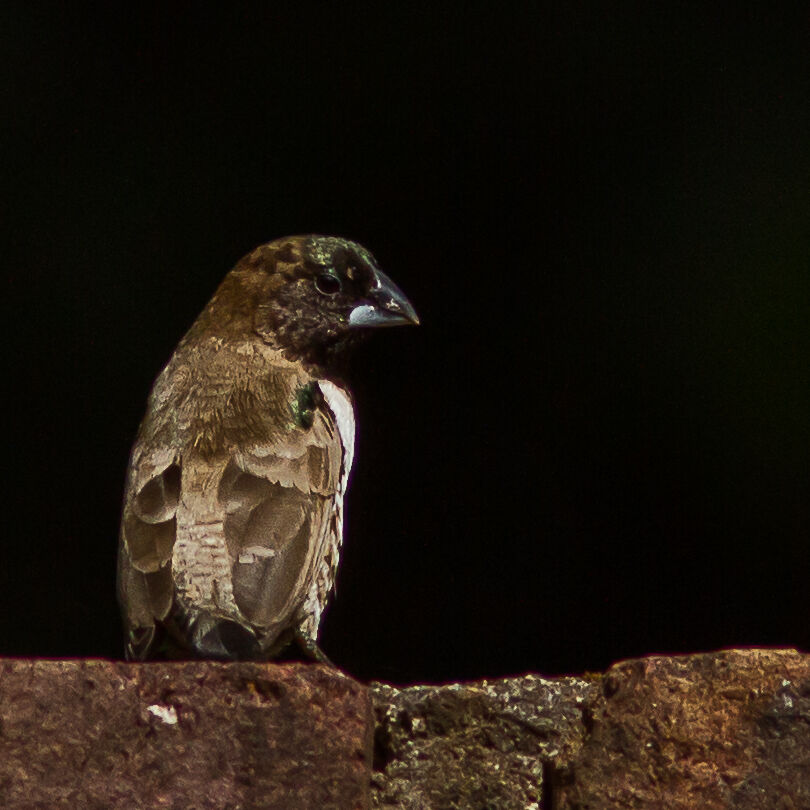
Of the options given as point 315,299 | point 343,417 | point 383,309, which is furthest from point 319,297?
point 343,417

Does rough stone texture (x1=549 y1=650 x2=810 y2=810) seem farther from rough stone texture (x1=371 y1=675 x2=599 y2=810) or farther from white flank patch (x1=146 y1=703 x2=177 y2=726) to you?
white flank patch (x1=146 y1=703 x2=177 y2=726)

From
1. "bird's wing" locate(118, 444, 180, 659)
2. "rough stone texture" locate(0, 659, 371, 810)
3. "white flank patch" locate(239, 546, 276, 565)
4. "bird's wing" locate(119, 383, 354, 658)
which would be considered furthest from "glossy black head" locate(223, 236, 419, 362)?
"rough stone texture" locate(0, 659, 371, 810)

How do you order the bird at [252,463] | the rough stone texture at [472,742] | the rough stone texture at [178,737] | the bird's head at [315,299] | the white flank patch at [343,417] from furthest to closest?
the bird's head at [315,299] < the white flank patch at [343,417] < the bird at [252,463] < the rough stone texture at [472,742] < the rough stone texture at [178,737]

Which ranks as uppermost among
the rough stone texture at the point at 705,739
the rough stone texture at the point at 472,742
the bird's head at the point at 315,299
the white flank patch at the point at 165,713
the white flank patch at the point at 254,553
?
the bird's head at the point at 315,299

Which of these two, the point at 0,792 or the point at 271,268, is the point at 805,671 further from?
the point at 271,268

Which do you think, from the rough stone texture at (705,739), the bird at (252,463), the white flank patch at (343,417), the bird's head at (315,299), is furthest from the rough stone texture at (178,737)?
the bird's head at (315,299)

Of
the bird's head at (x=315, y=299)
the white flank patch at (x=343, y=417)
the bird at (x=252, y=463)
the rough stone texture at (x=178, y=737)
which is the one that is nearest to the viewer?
the rough stone texture at (x=178, y=737)

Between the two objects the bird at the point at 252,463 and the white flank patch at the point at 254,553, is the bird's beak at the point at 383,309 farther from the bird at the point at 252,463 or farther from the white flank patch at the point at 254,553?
the white flank patch at the point at 254,553
